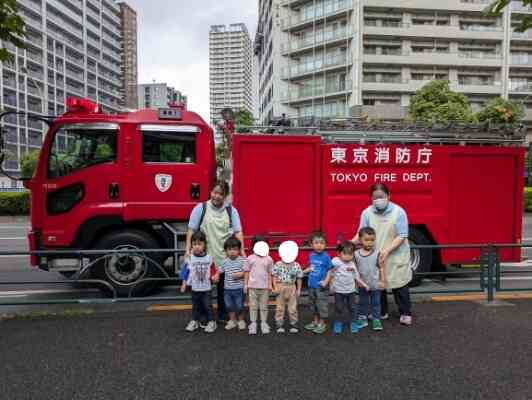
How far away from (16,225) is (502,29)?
47623 mm

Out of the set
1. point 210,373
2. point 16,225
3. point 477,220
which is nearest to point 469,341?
point 210,373

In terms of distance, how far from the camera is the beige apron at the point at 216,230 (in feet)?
14.9

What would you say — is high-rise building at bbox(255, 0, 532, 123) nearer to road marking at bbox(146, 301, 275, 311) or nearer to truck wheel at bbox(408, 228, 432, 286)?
truck wheel at bbox(408, 228, 432, 286)

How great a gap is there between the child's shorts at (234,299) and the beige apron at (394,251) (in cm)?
170

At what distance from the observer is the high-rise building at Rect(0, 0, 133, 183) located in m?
60.7

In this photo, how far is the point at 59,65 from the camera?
7381cm

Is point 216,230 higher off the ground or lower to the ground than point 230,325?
higher

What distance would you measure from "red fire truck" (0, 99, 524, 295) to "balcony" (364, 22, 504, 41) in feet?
125

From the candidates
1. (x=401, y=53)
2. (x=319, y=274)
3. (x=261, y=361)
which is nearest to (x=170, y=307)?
(x=261, y=361)

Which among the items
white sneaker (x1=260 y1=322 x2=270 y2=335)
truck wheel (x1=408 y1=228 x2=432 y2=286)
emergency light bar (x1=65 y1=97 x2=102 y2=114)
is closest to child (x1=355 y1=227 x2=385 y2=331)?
white sneaker (x1=260 y1=322 x2=270 y2=335)

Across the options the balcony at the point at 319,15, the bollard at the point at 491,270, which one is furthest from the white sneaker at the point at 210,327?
the balcony at the point at 319,15

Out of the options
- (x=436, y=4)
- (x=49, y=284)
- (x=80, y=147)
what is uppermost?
(x=436, y=4)

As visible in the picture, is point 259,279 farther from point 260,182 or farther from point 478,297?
point 478,297

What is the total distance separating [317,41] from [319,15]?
281 cm
